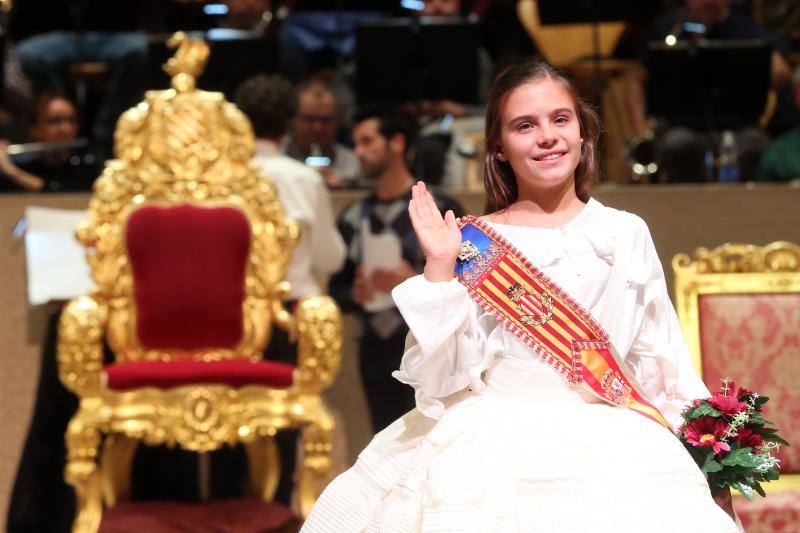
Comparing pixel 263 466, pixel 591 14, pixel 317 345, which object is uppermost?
pixel 591 14

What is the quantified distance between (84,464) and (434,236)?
2644 millimetres

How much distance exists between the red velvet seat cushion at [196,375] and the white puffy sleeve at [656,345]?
235cm

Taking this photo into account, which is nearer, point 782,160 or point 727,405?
point 727,405

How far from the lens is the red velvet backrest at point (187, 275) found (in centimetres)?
507

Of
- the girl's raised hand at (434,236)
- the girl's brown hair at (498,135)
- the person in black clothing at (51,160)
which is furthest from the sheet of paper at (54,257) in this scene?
the girl's raised hand at (434,236)

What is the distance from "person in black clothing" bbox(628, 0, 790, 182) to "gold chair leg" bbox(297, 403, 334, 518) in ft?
7.24

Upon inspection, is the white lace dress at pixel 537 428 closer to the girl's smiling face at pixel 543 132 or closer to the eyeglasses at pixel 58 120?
the girl's smiling face at pixel 543 132

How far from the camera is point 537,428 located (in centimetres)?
235

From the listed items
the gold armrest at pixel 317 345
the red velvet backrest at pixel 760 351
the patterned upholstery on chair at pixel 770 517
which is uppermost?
the red velvet backrest at pixel 760 351

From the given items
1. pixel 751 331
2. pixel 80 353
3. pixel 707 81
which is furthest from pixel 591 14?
pixel 751 331

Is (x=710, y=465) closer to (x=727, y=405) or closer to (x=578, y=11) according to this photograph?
(x=727, y=405)

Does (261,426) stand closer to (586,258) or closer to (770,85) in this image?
(586,258)

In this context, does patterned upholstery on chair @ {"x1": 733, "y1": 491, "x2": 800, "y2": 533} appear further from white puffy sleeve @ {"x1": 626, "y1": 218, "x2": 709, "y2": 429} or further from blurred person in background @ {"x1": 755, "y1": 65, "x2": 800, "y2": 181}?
blurred person in background @ {"x1": 755, "y1": 65, "x2": 800, "y2": 181}

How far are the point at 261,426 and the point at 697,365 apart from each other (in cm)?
177
